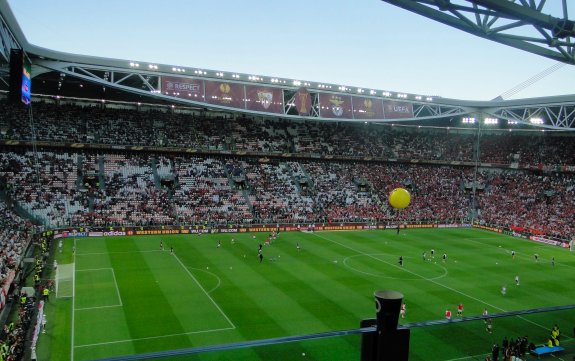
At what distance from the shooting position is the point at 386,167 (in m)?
75.3

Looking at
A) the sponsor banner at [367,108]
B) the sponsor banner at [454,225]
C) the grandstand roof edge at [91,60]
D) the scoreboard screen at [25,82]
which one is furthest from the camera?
the sponsor banner at [454,225]

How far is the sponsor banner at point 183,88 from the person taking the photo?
2100 inches

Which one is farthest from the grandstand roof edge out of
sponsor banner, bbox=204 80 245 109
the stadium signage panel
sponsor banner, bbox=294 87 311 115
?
the stadium signage panel

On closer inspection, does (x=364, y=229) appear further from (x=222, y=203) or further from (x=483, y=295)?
(x=483, y=295)

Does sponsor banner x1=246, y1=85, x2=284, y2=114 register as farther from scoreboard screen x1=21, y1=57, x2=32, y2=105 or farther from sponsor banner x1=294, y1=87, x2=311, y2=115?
scoreboard screen x1=21, y1=57, x2=32, y2=105

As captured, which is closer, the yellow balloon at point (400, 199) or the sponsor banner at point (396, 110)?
the yellow balloon at point (400, 199)

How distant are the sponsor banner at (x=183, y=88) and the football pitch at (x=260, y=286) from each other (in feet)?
52.8

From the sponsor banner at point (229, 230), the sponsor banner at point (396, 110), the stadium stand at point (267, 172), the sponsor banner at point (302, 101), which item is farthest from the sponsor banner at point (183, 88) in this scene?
the sponsor banner at point (396, 110)

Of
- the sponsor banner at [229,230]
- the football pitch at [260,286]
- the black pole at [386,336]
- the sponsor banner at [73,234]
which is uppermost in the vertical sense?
the black pole at [386,336]

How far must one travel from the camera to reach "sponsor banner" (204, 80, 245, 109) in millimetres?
55125

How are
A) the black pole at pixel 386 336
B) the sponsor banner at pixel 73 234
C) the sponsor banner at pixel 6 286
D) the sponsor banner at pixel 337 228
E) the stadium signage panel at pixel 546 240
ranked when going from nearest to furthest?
the black pole at pixel 386 336, the sponsor banner at pixel 6 286, the sponsor banner at pixel 73 234, the stadium signage panel at pixel 546 240, the sponsor banner at pixel 337 228

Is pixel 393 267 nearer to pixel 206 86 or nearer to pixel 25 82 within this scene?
pixel 25 82

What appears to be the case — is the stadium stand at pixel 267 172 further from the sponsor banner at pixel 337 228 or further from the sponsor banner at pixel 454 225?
the sponsor banner at pixel 337 228

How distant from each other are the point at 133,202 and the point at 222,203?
10.2 metres
